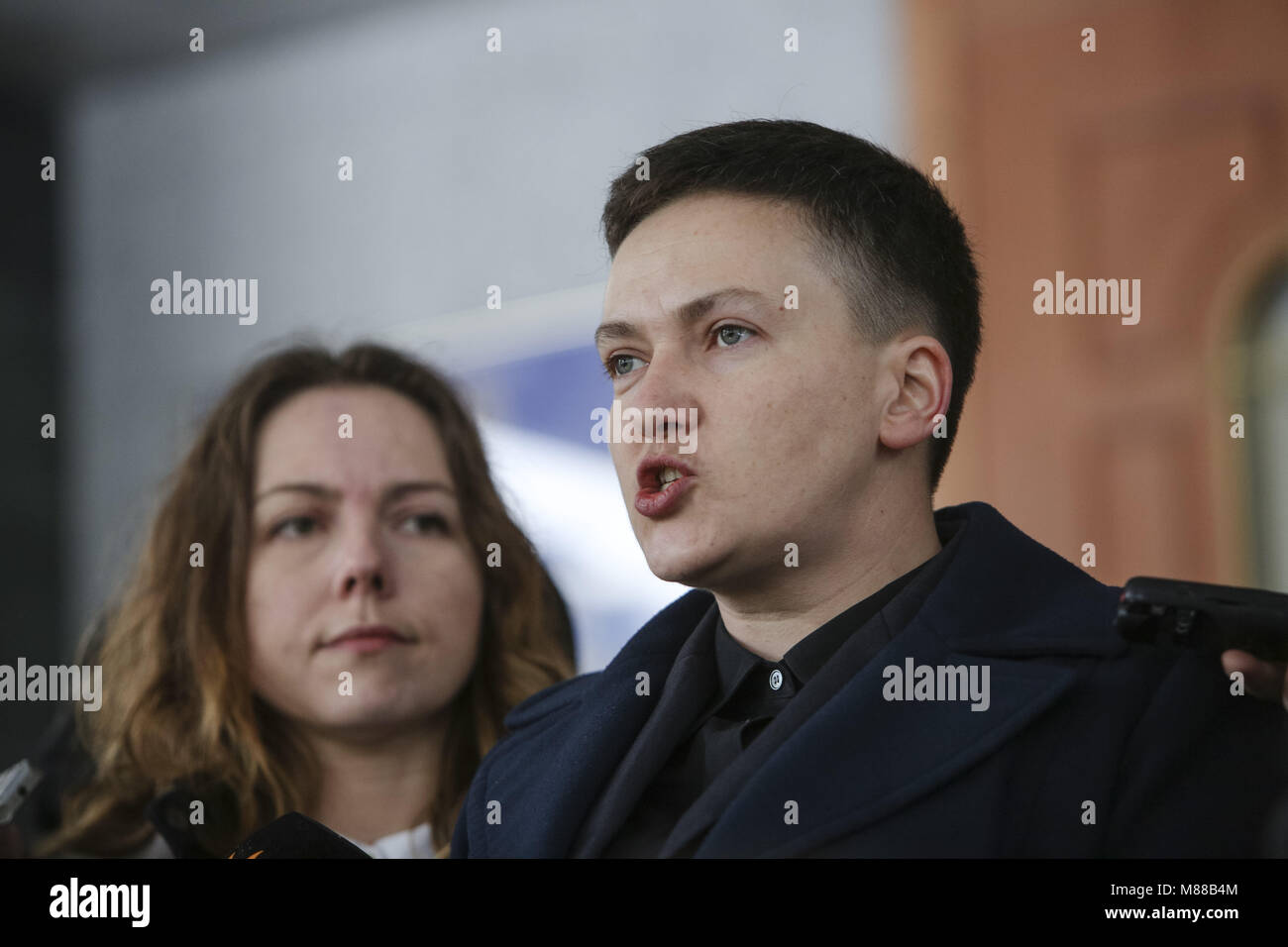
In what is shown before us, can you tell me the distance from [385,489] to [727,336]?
2.35ft

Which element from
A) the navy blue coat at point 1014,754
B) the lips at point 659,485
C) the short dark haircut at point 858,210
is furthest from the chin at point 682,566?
the short dark haircut at point 858,210

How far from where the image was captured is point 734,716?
4.97ft

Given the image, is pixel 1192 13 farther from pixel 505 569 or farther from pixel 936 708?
pixel 936 708

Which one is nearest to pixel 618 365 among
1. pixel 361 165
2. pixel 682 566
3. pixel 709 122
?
pixel 682 566

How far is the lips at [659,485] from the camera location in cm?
144

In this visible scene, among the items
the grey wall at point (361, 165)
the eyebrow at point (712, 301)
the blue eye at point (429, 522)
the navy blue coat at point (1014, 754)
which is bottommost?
the navy blue coat at point (1014, 754)

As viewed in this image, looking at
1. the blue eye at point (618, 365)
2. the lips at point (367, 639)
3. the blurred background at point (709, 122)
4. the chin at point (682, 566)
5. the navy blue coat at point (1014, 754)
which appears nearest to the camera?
the navy blue coat at point (1014, 754)

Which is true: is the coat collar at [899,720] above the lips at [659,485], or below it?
below

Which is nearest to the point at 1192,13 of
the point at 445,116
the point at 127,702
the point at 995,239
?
the point at 995,239

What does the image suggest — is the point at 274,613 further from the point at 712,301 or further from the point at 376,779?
the point at 712,301

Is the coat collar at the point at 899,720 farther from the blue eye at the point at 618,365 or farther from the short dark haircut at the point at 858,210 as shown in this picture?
the blue eye at the point at 618,365
